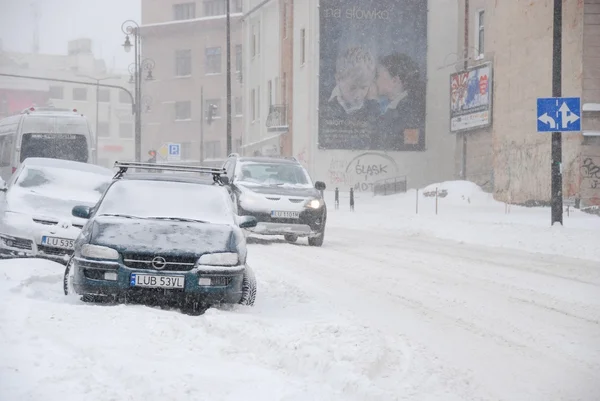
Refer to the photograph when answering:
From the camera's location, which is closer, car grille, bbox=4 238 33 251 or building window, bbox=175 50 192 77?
car grille, bbox=4 238 33 251

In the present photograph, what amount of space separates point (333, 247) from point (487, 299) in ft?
27.0

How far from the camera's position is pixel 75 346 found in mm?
7133

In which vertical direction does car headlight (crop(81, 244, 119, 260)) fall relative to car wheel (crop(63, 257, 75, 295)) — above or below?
above

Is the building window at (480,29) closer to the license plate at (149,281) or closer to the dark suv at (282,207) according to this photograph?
the dark suv at (282,207)

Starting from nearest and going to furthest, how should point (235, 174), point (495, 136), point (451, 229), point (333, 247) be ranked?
point (333, 247), point (235, 174), point (451, 229), point (495, 136)

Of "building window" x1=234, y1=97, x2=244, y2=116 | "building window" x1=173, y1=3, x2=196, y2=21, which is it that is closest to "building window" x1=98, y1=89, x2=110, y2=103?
"building window" x1=173, y1=3, x2=196, y2=21

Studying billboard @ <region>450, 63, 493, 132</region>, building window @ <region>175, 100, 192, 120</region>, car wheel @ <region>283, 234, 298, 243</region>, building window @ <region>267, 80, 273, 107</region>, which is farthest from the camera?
building window @ <region>175, 100, 192, 120</region>

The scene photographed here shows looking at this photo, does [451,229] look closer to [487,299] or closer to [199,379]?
[487,299]

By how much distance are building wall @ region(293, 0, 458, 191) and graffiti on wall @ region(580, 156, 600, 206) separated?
57.6 feet

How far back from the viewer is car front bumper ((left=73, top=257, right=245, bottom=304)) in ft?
30.6

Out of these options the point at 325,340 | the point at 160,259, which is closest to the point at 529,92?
the point at 160,259

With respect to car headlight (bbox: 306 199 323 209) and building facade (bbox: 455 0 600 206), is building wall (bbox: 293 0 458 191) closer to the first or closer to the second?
building facade (bbox: 455 0 600 206)

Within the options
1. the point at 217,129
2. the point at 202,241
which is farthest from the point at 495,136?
the point at 217,129

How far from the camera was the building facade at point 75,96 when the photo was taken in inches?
4461
